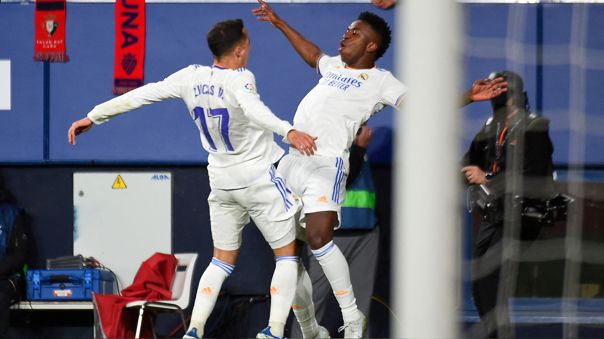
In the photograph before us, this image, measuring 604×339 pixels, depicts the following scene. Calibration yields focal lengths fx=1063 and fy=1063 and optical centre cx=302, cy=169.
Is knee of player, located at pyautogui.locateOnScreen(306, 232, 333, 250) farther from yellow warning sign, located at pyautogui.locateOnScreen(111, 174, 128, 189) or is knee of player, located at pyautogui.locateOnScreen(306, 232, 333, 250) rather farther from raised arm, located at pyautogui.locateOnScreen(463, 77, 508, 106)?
yellow warning sign, located at pyautogui.locateOnScreen(111, 174, 128, 189)

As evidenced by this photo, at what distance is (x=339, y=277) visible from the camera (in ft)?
17.7

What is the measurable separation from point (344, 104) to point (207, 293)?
124 cm

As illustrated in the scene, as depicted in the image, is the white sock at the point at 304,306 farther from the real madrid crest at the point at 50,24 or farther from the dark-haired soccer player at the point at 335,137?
the real madrid crest at the point at 50,24

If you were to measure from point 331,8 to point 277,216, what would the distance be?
1763 millimetres

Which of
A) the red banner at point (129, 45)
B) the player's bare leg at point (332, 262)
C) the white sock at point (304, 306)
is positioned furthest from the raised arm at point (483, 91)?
the red banner at point (129, 45)

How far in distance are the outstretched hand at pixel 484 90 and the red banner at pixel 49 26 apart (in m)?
2.78

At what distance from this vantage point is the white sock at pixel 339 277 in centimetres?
538

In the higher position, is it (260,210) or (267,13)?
(267,13)

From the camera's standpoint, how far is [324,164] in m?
5.53

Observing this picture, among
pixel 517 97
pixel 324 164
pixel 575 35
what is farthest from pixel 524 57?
pixel 324 164

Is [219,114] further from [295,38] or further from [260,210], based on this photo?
[295,38]

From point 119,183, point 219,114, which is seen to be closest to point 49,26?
point 119,183

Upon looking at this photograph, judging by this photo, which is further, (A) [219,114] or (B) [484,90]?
(A) [219,114]

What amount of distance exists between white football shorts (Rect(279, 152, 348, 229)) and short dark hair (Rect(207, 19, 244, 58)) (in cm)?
70
